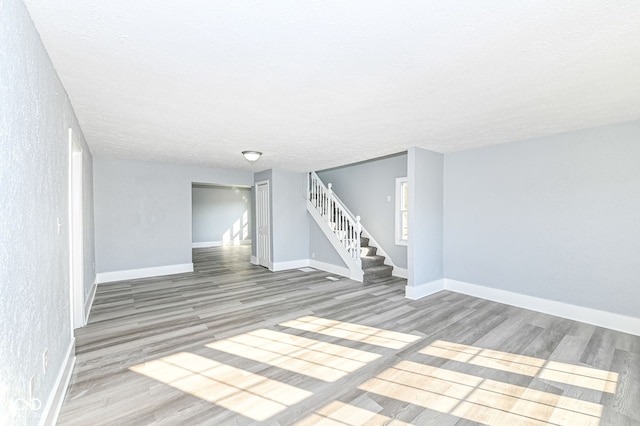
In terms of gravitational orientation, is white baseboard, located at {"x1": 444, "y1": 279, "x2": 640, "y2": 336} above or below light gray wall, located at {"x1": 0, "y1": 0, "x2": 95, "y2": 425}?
below

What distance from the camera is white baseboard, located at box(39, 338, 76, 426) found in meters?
1.78

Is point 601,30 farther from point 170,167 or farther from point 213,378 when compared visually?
point 170,167

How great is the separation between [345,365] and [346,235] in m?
3.74

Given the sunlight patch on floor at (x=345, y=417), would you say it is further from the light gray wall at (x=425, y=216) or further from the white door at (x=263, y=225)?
the white door at (x=263, y=225)

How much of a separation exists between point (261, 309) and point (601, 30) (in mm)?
4339

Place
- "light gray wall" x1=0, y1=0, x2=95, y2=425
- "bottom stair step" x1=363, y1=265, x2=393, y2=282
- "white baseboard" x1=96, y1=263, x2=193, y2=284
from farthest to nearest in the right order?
"bottom stair step" x1=363, y1=265, x2=393, y2=282 < "white baseboard" x1=96, y1=263, x2=193, y2=284 < "light gray wall" x1=0, y1=0, x2=95, y2=425

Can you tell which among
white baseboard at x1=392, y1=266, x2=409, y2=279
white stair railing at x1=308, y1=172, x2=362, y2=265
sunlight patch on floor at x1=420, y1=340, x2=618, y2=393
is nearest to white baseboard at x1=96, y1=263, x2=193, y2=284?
white stair railing at x1=308, y1=172, x2=362, y2=265

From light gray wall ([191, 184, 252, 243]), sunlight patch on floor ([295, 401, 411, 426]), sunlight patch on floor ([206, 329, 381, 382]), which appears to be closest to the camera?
sunlight patch on floor ([295, 401, 411, 426])

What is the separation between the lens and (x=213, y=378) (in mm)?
2459

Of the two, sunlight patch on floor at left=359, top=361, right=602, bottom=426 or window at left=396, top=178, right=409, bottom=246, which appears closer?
sunlight patch on floor at left=359, top=361, right=602, bottom=426

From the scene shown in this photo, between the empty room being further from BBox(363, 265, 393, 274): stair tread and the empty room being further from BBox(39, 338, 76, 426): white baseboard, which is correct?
BBox(363, 265, 393, 274): stair tread

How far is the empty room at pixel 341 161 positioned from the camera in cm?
158

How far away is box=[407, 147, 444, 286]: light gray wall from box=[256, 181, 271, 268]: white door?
3.59 metres

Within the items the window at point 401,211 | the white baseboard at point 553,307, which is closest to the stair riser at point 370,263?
the window at point 401,211
